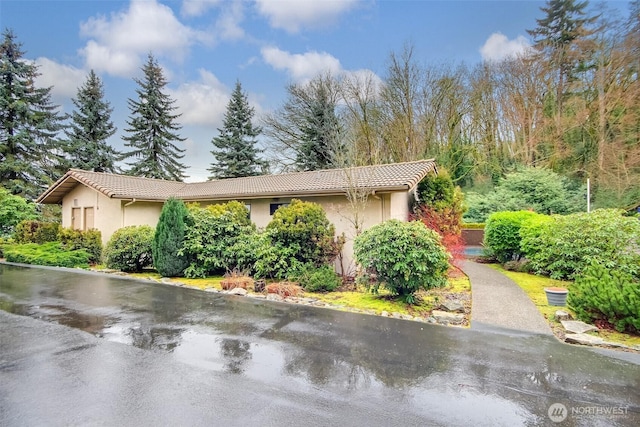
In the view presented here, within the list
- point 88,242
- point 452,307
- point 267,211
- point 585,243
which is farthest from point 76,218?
point 585,243

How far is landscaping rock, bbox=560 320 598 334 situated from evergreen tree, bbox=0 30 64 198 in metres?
32.0

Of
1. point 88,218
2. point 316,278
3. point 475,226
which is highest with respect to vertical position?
point 88,218

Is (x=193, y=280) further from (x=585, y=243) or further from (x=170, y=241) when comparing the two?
(x=585, y=243)

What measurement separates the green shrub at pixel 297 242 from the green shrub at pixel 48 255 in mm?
8917

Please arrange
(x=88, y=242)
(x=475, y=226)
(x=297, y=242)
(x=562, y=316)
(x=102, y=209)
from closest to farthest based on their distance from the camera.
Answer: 1. (x=562, y=316)
2. (x=297, y=242)
3. (x=88, y=242)
4. (x=102, y=209)
5. (x=475, y=226)

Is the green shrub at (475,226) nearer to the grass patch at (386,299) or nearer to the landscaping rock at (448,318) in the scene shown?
the grass patch at (386,299)

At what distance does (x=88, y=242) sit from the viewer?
14820 millimetres

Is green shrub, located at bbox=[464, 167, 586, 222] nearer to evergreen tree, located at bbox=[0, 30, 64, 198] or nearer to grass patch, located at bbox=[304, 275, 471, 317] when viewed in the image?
grass patch, located at bbox=[304, 275, 471, 317]

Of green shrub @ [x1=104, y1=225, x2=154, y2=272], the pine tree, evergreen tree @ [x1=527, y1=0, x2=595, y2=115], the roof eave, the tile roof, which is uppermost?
evergreen tree @ [x1=527, y1=0, x2=595, y2=115]

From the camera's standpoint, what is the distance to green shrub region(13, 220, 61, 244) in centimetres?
1623

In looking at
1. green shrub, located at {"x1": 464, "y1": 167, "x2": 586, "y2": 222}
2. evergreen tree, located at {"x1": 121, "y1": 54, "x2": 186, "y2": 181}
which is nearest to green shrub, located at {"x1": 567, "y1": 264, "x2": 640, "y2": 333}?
green shrub, located at {"x1": 464, "y1": 167, "x2": 586, "y2": 222}

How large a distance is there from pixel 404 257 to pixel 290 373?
4.02 meters

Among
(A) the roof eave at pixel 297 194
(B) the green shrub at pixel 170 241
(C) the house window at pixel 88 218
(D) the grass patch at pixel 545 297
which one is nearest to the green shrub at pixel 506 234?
(D) the grass patch at pixel 545 297

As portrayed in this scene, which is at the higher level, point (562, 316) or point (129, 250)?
point (129, 250)
